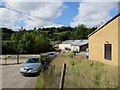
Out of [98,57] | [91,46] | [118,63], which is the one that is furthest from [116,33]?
[91,46]

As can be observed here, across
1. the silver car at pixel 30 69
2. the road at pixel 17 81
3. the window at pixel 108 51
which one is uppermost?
the window at pixel 108 51

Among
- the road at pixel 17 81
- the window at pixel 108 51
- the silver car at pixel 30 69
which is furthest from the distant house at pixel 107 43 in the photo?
the road at pixel 17 81

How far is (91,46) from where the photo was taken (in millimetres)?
33000

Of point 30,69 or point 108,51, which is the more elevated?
point 108,51

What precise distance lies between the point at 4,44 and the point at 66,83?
57652 millimetres

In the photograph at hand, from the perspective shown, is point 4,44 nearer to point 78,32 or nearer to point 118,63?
point 118,63

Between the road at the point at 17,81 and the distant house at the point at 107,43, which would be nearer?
the road at the point at 17,81

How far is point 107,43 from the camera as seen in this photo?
25.7 m

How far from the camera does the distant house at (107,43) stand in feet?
75.4

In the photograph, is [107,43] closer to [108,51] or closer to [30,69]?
[108,51]

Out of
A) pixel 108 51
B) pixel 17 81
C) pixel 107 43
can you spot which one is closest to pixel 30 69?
pixel 17 81

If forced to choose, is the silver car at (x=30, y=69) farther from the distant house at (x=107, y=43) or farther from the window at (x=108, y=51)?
the window at (x=108, y=51)

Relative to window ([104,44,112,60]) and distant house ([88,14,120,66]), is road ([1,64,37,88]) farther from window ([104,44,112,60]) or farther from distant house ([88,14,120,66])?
window ([104,44,112,60])

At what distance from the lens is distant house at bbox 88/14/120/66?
2297cm
